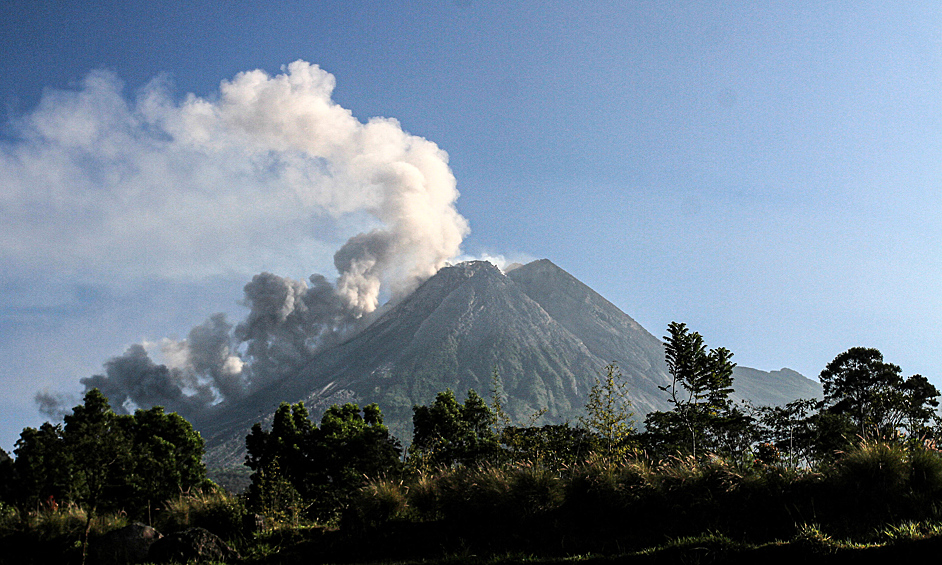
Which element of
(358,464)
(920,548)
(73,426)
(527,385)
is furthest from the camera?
(527,385)

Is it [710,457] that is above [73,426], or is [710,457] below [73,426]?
below

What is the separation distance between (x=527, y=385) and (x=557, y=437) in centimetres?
17840

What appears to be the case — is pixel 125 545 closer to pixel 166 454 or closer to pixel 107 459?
pixel 107 459

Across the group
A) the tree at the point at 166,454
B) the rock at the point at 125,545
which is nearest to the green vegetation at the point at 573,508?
the rock at the point at 125,545

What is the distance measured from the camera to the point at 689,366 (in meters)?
22.7

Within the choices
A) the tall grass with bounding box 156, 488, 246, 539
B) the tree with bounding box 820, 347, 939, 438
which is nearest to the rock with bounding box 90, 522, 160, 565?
the tall grass with bounding box 156, 488, 246, 539

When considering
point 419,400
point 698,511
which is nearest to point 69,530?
point 698,511

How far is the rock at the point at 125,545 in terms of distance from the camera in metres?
13.0

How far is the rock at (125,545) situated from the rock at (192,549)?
0.96 m

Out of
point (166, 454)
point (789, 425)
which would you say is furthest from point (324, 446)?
point (789, 425)

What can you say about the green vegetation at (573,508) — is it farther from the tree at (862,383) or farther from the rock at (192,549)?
the tree at (862,383)

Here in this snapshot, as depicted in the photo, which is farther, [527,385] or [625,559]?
[527,385]

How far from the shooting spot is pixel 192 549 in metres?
12.0

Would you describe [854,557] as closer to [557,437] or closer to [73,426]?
[557,437]
